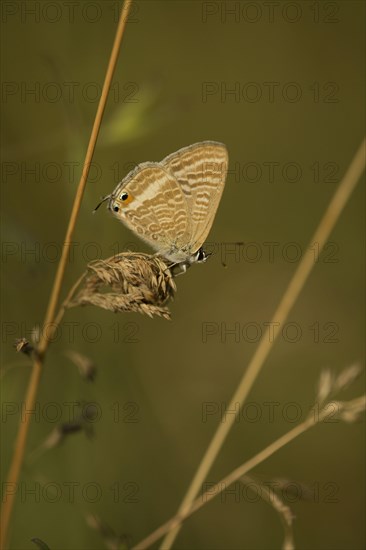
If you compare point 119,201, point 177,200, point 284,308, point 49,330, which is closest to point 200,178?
point 177,200

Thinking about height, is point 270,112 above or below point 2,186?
above

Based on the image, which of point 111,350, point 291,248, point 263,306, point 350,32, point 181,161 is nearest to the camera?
point 181,161

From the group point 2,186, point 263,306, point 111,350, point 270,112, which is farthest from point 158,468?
point 270,112

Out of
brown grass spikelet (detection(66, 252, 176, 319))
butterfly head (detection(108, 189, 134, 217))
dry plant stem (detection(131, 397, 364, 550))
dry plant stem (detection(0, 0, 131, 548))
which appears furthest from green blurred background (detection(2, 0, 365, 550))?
dry plant stem (detection(131, 397, 364, 550))

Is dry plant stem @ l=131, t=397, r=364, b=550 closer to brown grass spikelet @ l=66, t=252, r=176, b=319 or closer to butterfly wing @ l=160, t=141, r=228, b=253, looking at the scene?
brown grass spikelet @ l=66, t=252, r=176, b=319

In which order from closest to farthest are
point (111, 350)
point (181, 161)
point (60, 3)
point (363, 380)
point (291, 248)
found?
point (181, 161) → point (111, 350) → point (60, 3) → point (363, 380) → point (291, 248)

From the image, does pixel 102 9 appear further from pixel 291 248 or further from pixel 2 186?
pixel 291 248
